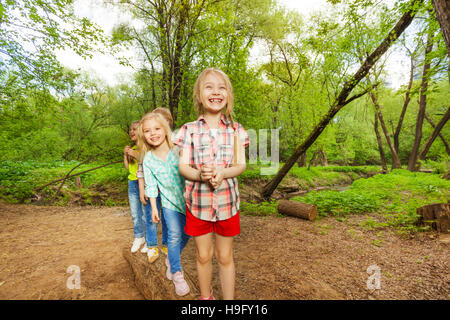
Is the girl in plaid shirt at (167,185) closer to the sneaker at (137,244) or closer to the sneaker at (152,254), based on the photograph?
the sneaker at (152,254)

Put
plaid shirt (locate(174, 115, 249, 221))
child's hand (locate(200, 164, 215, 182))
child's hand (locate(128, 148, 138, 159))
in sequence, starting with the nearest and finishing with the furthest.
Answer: child's hand (locate(200, 164, 215, 182)), plaid shirt (locate(174, 115, 249, 221)), child's hand (locate(128, 148, 138, 159))

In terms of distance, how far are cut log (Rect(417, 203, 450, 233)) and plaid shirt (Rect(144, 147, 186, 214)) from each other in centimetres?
518

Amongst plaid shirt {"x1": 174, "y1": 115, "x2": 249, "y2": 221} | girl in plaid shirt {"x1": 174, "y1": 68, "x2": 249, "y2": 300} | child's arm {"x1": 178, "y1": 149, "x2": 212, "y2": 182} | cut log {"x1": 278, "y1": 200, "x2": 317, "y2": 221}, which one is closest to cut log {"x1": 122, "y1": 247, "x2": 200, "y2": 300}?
girl in plaid shirt {"x1": 174, "y1": 68, "x2": 249, "y2": 300}

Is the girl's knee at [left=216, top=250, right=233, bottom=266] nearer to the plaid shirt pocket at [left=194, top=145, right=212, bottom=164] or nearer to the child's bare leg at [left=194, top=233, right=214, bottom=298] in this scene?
the child's bare leg at [left=194, top=233, right=214, bottom=298]

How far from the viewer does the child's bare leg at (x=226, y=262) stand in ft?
5.28

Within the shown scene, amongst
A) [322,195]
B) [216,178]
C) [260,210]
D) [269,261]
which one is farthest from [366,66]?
[216,178]

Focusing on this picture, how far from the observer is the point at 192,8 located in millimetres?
5758

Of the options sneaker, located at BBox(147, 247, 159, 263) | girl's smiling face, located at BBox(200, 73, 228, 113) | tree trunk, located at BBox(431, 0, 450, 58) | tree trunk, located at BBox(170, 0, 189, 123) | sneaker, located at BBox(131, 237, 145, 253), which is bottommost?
sneaker, located at BBox(131, 237, 145, 253)

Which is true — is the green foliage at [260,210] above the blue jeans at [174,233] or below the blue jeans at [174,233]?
below

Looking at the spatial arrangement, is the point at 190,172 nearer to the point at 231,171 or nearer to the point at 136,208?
the point at 231,171

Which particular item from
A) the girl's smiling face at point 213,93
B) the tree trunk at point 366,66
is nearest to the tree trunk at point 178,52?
the tree trunk at point 366,66

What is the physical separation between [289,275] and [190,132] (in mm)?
2432

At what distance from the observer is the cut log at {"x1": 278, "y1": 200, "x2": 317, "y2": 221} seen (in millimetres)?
5488

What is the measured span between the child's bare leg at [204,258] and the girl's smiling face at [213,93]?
1.05 m
